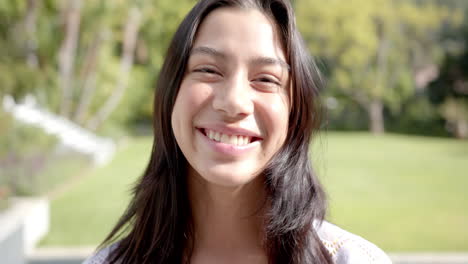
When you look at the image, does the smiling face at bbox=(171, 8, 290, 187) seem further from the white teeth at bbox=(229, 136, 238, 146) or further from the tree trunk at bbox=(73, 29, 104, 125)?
the tree trunk at bbox=(73, 29, 104, 125)

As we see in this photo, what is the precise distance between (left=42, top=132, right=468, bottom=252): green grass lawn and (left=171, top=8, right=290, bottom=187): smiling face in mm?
544

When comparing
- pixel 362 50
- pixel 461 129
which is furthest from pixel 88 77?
pixel 461 129

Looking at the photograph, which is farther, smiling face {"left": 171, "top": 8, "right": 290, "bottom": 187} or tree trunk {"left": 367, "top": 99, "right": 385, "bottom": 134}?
tree trunk {"left": 367, "top": 99, "right": 385, "bottom": 134}

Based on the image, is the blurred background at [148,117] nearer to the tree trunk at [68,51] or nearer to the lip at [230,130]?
the tree trunk at [68,51]

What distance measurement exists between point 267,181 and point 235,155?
154 mm

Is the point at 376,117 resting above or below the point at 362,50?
below

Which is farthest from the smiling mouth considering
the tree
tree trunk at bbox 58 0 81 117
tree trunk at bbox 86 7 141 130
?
the tree

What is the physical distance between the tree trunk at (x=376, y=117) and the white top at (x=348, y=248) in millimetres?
18405

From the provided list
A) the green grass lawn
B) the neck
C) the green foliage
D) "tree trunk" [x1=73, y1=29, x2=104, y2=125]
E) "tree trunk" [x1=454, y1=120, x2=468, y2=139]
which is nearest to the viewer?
the neck

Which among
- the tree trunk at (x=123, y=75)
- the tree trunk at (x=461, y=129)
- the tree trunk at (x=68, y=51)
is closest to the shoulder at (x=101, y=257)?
the tree trunk at (x=68, y=51)

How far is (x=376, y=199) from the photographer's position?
7773mm

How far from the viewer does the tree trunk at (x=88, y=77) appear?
12117 mm

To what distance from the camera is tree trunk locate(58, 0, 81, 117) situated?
10695 millimetres

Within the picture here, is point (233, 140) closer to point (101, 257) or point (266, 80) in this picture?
point (266, 80)
